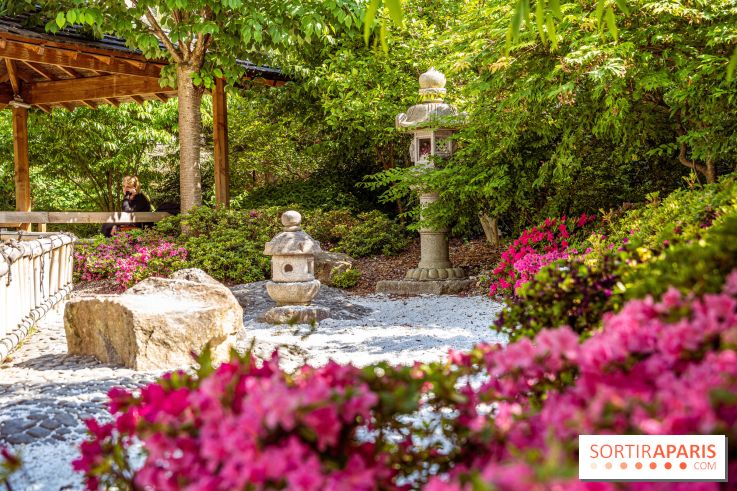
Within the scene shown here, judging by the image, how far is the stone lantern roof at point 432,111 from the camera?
30.5ft

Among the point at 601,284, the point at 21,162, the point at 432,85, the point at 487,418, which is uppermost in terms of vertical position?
the point at 432,85

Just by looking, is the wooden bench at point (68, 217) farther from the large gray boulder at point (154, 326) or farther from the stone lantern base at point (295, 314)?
the large gray boulder at point (154, 326)

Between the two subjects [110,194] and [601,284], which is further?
[110,194]

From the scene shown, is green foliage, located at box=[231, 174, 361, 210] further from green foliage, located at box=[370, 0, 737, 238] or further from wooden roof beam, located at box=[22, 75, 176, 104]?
green foliage, located at box=[370, 0, 737, 238]

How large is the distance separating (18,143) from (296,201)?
5.50m

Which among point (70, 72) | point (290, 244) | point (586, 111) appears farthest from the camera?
point (70, 72)

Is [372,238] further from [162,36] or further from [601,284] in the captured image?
[601,284]

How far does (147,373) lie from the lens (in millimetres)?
4484

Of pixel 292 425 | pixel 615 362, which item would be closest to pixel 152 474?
pixel 292 425

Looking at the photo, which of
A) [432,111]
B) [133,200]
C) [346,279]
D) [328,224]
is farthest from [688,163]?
[133,200]

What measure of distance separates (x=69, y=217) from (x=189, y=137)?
8.61 ft

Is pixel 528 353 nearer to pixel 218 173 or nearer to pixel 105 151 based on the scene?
pixel 218 173

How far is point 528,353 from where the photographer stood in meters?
1.39

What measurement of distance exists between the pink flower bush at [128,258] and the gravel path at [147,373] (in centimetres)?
174
